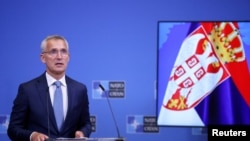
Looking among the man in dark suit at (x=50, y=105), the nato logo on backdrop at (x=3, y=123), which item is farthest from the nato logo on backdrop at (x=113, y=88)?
the man in dark suit at (x=50, y=105)

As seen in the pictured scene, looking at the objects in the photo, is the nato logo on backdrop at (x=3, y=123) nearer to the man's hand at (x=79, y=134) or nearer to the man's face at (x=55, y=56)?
the man's face at (x=55, y=56)

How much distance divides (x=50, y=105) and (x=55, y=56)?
0.95 feet

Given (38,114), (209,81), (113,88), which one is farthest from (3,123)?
(209,81)

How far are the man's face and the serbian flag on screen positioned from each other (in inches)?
54.8

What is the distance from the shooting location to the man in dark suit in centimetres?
208

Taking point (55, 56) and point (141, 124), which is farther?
point (141, 124)

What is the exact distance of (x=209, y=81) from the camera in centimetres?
331

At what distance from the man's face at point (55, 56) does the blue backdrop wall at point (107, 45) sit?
4.01 feet

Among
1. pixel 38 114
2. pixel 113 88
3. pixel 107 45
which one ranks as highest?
pixel 107 45

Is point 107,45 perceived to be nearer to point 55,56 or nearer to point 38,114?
point 55,56

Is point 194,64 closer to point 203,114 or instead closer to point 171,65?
point 171,65

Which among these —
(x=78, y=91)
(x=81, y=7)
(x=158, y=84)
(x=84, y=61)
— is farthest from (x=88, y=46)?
(x=78, y=91)

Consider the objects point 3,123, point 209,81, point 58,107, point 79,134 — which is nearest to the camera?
point 79,134

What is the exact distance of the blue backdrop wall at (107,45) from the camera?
336cm
